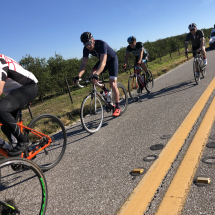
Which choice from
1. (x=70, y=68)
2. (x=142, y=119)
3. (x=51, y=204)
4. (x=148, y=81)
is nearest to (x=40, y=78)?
(x=70, y=68)

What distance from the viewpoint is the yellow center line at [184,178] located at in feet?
6.37

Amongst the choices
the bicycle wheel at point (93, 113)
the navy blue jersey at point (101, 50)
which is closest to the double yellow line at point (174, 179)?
the bicycle wheel at point (93, 113)

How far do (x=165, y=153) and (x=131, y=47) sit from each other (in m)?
4.89

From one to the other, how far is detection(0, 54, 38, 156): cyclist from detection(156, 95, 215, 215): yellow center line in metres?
1.91

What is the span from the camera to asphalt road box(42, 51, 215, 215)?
222 centimetres

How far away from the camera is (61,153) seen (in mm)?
3604

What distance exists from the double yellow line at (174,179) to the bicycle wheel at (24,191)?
0.81 metres

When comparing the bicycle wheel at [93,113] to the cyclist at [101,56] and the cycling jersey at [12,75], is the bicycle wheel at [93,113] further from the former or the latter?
the cycling jersey at [12,75]

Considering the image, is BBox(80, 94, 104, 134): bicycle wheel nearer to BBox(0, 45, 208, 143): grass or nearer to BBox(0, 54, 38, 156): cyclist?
BBox(0, 45, 208, 143): grass

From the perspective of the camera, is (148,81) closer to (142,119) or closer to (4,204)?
(142,119)

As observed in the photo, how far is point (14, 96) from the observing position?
2844mm

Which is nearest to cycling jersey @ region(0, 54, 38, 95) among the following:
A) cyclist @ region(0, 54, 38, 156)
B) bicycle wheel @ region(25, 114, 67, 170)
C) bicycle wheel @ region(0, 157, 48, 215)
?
cyclist @ region(0, 54, 38, 156)

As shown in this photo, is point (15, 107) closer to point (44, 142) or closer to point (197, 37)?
point (44, 142)

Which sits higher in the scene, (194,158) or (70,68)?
(70,68)
